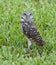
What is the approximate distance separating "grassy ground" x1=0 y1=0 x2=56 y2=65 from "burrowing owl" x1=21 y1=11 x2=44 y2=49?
28 cm

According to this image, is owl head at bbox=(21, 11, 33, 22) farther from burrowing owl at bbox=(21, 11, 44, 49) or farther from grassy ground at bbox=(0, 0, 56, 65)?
grassy ground at bbox=(0, 0, 56, 65)

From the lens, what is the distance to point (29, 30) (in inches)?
255

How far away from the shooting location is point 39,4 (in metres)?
8.27

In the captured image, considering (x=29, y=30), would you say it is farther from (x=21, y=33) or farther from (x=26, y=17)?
(x=21, y=33)

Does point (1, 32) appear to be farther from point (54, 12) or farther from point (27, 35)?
point (54, 12)

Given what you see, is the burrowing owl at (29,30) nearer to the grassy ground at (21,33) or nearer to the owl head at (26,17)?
the owl head at (26,17)

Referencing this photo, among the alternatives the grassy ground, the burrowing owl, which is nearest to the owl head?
the burrowing owl

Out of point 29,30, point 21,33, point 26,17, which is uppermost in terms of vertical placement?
point 26,17

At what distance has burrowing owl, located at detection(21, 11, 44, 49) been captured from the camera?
6.43 m

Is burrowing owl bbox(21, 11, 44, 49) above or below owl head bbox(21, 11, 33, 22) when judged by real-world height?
below

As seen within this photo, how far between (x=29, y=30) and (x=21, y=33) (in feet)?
1.85

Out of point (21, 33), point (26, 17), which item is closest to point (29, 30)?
point (26, 17)

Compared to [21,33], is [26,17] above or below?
above

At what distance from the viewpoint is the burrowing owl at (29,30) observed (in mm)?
6430
